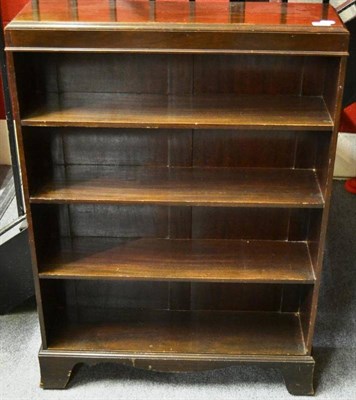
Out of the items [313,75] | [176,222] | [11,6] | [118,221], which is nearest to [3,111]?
[11,6]

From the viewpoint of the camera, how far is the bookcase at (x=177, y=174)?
1654mm

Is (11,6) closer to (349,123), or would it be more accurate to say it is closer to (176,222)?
(176,222)

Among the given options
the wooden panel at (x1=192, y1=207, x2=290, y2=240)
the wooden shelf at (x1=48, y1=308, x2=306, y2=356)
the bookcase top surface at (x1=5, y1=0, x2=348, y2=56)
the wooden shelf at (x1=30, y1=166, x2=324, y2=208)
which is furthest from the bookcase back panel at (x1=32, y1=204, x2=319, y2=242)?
the bookcase top surface at (x1=5, y1=0, x2=348, y2=56)

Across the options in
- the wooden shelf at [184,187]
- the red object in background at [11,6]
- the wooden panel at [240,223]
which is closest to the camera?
the wooden shelf at [184,187]

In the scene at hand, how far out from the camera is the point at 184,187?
1.89 metres

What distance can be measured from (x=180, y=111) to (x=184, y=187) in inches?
9.1

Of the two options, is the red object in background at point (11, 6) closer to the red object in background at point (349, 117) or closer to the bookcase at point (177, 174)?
the bookcase at point (177, 174)

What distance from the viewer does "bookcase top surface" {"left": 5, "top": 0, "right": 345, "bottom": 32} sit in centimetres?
162

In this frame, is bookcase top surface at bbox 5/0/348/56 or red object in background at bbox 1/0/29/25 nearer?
bookcase top surface at bbox 5/0/348/56

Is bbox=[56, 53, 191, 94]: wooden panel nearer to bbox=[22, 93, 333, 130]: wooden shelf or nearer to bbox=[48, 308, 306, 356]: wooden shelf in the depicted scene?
bbox=[22, 93, 333, 130]: wooden shelf

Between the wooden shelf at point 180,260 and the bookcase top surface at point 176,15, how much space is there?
738 millimetres

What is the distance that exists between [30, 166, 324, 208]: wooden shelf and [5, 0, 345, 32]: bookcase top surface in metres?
0.48

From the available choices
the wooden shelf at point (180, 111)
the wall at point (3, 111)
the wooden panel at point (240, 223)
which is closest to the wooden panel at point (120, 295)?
the wooden panel at point (240, 223)

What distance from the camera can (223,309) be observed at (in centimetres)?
226
